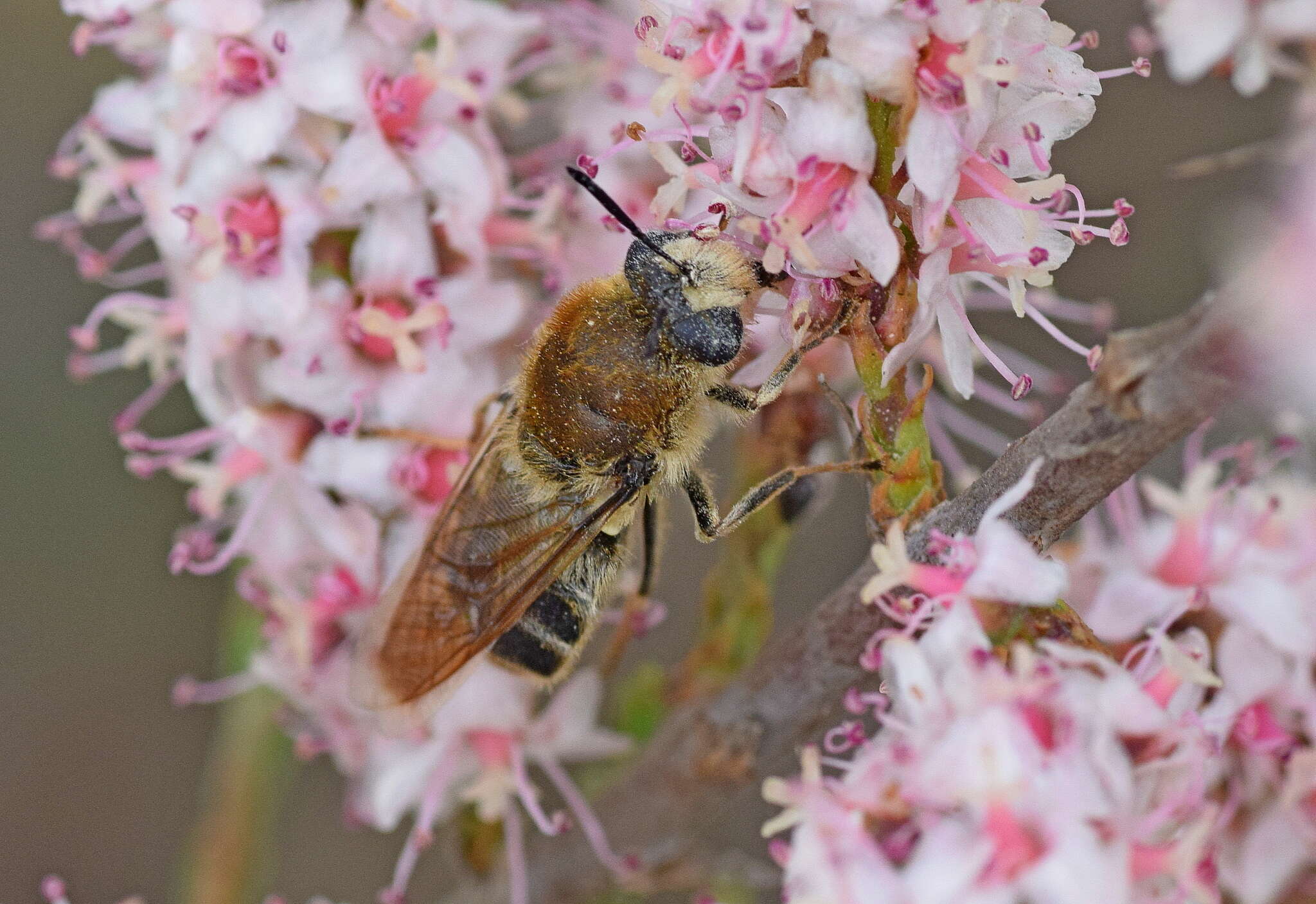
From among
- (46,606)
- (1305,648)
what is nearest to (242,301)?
(1305,648)

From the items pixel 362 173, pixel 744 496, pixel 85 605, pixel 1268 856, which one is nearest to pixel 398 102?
pixel 362 173

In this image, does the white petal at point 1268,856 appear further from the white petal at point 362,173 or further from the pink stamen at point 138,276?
the pink stamen at point 138,276

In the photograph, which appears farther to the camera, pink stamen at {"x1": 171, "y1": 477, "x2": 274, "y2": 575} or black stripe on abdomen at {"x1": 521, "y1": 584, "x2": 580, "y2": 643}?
pink stamen at {"x1": 171, "y1": 477, "x2": 274, "y2": 575}

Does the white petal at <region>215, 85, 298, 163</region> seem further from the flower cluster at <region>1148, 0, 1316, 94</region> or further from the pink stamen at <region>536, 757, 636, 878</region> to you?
the flower cluster at <region>1148, 0, 1316, 94</region>

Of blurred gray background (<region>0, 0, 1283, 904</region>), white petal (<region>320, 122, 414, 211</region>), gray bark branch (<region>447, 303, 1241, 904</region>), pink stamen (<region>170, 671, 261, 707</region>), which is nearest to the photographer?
gray bark branch (<region>447, 303, 1241, 904</region>)

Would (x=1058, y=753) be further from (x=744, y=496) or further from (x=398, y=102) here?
(x=398, y=102)

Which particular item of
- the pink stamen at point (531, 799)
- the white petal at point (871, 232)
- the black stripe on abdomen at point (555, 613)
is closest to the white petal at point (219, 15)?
the black stripe on abdomen at point (555, 613)

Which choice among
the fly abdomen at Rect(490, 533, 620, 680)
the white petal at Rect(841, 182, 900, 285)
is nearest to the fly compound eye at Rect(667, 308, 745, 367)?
the white petal at Rect(841, 182, 900, 285)

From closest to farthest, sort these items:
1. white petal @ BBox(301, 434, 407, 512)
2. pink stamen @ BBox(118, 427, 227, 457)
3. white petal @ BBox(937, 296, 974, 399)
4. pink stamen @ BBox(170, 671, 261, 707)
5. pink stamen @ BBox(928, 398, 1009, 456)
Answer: white petal @ BBox(937, 296, 974, 399) < white petal @ BBox(301, 434, 407, 512) < pink stamen @ BBox(118, 427, 227, 457) < pink stamen @ BBox(928, 398, 1009, 456) < pink stamen @ BBox(170, 671, 261, 707)
